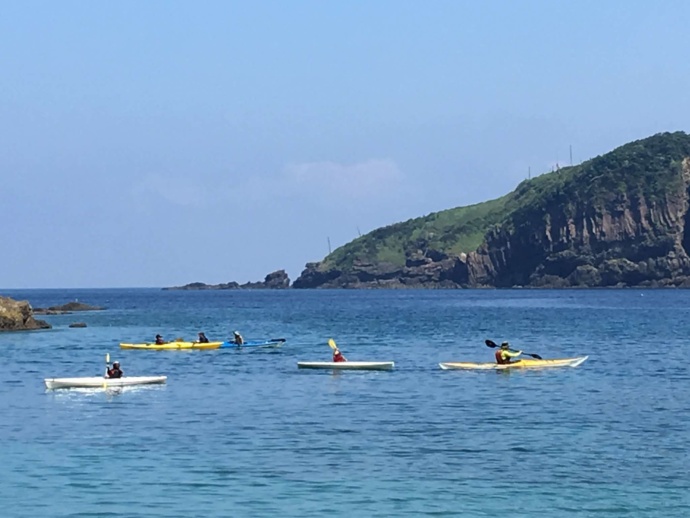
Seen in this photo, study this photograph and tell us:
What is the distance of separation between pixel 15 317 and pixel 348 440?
83620mm

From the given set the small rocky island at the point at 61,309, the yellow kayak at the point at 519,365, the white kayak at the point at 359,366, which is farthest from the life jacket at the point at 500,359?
the small rocky island at the point at 61,309

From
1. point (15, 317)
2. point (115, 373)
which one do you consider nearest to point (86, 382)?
point (115, 373)

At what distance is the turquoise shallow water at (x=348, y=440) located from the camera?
30156mm

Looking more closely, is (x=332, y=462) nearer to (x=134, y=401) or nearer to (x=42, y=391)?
(x=134, y=401)

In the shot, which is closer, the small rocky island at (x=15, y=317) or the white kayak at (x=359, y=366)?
the white kayak at (x=359, y=366)

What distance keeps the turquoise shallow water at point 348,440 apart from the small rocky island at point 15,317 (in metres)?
38.4

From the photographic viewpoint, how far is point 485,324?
432 ft

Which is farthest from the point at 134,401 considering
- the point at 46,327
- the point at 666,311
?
the point at 666,311

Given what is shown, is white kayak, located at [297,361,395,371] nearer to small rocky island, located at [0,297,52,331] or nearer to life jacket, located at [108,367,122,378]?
life jacket, located at [108,367,122,378]

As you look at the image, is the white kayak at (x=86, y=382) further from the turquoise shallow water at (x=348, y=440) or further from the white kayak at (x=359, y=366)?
the white kayak at (x=359, y=366)

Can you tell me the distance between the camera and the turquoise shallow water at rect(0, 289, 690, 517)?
98.9 feet

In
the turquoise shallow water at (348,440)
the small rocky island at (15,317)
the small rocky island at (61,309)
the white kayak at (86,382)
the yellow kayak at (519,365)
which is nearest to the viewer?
the turquoise shallow water at (348,440)

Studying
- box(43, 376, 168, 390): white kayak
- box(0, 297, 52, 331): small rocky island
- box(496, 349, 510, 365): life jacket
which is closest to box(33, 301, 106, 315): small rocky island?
box(0, 297, 52, 331): small rocky island

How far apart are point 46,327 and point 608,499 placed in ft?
330
